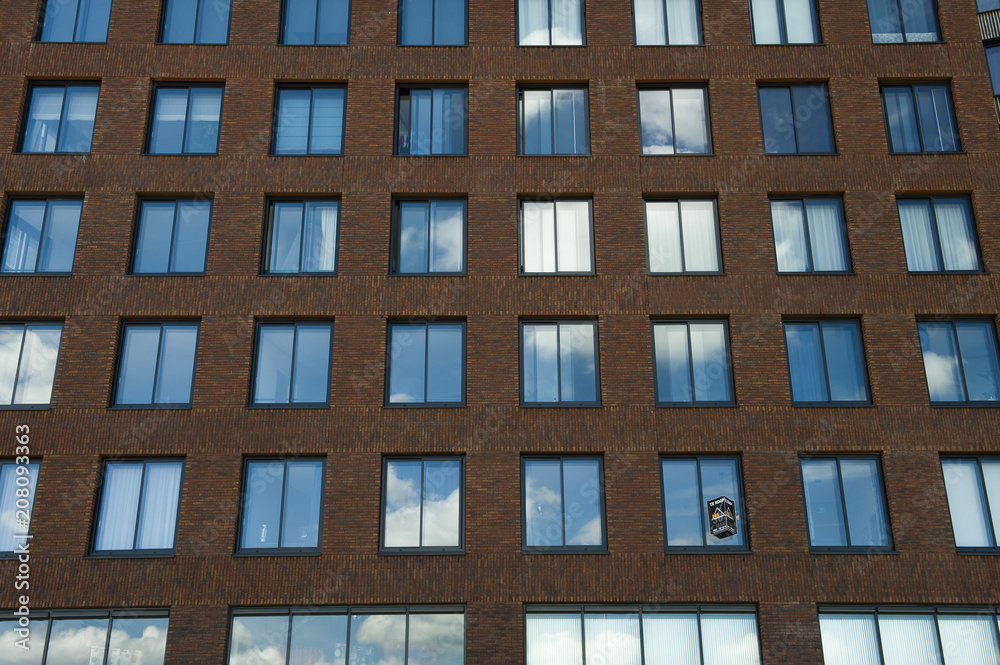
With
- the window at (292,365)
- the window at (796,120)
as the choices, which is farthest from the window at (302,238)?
the window at (796,120)

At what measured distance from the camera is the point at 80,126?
2564 centimetres

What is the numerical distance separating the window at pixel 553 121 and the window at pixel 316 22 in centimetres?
584

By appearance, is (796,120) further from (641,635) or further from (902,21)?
(641,635)

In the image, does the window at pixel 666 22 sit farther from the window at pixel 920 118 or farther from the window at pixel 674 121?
the window at pixel 920 118

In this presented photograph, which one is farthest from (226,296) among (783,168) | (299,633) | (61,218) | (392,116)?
(783,168)

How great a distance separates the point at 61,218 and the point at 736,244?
18.8 meters

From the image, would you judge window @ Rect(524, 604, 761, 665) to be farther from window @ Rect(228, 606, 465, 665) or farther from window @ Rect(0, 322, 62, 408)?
window @ Rect(0, 322, 62, 408)

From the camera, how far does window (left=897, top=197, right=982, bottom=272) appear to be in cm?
2478

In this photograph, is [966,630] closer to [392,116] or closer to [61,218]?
[392,116]

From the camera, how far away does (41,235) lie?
24594 mm

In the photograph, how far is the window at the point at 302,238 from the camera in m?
24.6

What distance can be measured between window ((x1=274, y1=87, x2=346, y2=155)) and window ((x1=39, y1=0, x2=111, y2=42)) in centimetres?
584

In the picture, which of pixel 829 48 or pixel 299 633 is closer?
pixel 299 633

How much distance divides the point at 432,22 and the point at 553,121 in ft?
16.2
